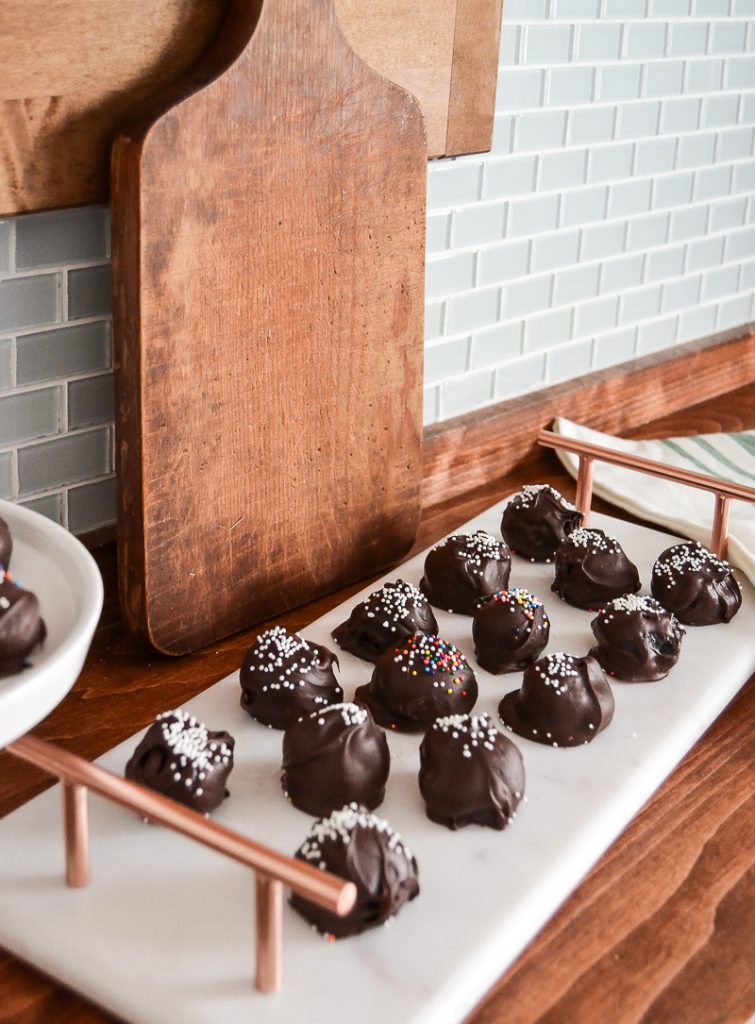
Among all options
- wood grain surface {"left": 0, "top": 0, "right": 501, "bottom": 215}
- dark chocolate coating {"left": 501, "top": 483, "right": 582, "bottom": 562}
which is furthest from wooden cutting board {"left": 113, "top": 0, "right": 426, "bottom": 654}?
dark chocolate coating {"left": 501, "top": 483, "right": 582, "bottom": 562}

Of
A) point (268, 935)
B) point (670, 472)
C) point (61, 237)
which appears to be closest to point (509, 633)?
point (670, 472)

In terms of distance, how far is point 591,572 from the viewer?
4.12 feet

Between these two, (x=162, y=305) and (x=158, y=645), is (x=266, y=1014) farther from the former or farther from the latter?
(x=162, y=305)

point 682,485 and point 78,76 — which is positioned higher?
point 78,76

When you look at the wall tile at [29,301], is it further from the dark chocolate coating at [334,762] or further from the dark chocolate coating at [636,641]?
the dark chocolate coating at [636,641]

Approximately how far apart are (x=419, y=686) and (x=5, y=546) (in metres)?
0.39

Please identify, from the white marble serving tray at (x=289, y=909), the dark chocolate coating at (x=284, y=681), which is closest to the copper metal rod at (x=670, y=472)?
the white marble serving tray at (x=289, y=909)

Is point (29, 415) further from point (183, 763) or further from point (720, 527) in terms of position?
point (720, 527)

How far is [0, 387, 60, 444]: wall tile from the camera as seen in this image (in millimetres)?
1116

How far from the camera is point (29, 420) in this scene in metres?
1.13

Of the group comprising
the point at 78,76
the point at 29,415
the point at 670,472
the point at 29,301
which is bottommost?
the point at 670,472

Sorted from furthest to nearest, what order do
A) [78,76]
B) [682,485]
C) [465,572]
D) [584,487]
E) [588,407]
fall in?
[588,407] → [682,485] → [584,487] → [465,572] → [78,76]

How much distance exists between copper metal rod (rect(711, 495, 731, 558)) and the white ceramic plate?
2.73 feet

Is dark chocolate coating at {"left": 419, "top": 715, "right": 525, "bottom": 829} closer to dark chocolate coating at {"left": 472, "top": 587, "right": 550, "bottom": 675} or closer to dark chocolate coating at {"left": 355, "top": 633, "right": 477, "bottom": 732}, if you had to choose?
dark chocolate coating at {"left": 355, "top": 633, "right": 477, "bottom": 732}
